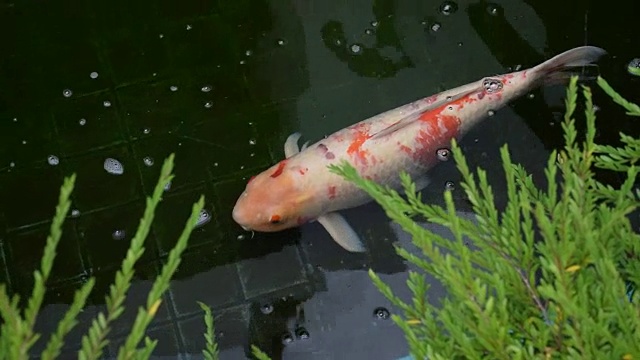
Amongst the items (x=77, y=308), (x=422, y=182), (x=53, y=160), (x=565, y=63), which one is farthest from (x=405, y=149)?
(x=77, y=308)

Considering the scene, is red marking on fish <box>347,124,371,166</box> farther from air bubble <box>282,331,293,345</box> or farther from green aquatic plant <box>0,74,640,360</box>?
green aquatic plant <box>0,74,640,360</box>

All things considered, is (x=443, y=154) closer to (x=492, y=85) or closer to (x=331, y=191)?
(x=492, y=85)

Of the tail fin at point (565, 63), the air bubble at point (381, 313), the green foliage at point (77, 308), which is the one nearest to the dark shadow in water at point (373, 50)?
the tail fin at point (565, 63)

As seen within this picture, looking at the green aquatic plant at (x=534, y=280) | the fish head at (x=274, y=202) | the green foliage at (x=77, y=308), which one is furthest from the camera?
the fish head at (x=274, y=202)

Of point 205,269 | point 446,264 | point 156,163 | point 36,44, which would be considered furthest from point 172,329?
point 446,264

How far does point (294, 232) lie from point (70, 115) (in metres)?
1.23

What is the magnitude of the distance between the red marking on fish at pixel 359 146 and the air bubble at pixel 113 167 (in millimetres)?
1107

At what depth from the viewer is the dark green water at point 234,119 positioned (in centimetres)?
299

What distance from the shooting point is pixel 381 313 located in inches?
117

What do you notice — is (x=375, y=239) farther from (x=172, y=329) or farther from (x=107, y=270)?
(x=107, y=270)

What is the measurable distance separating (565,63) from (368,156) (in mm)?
1017

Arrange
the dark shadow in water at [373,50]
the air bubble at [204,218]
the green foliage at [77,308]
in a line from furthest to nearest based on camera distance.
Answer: the dark shadow in water at [373,50]
the air bubble at [204,218]
the green foliage at [77,308]

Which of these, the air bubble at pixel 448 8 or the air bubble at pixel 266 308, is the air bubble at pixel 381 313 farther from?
the air bubble at pixel 448 8

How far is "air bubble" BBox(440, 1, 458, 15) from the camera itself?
350 centimetres
